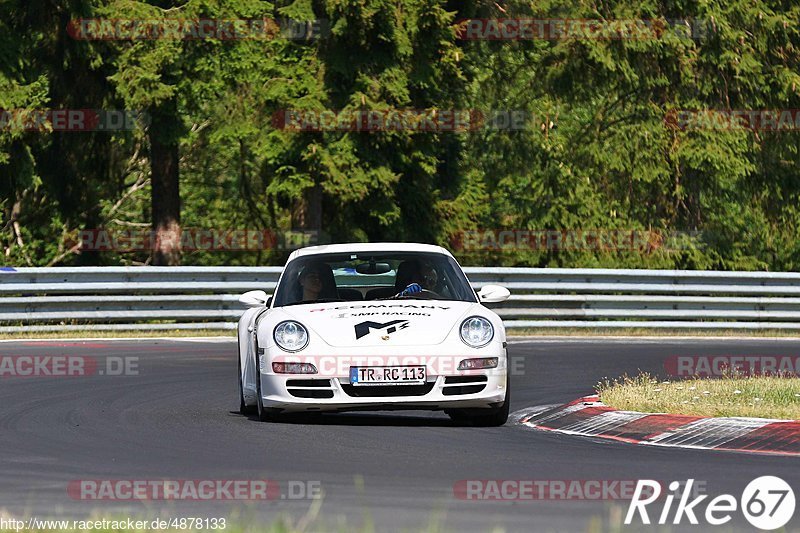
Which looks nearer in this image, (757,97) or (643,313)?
(643,313)

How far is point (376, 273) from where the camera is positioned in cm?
1266

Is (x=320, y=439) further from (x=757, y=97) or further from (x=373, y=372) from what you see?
(x=757, y=97)

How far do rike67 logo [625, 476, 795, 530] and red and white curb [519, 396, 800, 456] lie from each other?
5.75ft

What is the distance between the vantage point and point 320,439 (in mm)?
10547

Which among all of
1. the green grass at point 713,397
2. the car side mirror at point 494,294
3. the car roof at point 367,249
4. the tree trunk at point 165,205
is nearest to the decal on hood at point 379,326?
the car side mirror at point 494,294

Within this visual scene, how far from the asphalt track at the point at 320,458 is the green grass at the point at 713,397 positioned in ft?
2.73

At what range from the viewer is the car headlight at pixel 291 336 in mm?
11266

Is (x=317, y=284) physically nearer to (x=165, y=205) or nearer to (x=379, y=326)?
(x=379, y=326)

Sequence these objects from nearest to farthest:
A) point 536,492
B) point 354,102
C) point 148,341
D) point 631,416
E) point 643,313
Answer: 1. point 536,492
2. point 631,416
3. point 148,341
4. point 643,313
5. point 354,102

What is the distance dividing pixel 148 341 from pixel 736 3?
54.9 feet

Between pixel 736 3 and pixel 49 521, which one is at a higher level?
pixel 736 3

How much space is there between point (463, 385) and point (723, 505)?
3.81 meters

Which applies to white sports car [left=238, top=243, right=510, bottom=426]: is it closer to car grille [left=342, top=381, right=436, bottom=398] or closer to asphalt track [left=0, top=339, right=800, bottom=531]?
car grille [left=342, top=381, right=436, bottom=398]

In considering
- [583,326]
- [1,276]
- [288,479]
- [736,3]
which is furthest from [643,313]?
[288,479]
